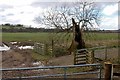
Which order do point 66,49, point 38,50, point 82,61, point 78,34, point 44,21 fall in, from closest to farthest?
point 82,61
point 78,34
point 66,49
point 38,50
point 44,21

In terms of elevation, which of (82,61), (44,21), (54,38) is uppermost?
(44,21)

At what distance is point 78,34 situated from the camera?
17906 millimetres

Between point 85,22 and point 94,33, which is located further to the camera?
point 94,33

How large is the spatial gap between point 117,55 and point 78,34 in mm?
4858

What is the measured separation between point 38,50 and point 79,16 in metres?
4.51

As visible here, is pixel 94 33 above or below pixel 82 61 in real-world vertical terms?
above

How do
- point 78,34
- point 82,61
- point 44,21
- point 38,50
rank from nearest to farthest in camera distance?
point 82,61
point 78,34
point 38,50
point 44,21

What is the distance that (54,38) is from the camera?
21578 millimetres

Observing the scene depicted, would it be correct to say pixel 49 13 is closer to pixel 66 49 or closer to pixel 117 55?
pixel 66 49

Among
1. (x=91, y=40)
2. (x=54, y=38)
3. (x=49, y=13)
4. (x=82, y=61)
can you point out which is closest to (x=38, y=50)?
(x=54, y=38)

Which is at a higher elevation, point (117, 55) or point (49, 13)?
point (49, 13)

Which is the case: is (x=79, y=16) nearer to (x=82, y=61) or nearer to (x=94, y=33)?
(x=94, y=33)

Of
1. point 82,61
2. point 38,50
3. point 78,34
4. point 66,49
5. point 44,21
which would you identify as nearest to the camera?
point 82,61

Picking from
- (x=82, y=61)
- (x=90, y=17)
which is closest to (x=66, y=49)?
Answer: (x=90, y=17)
